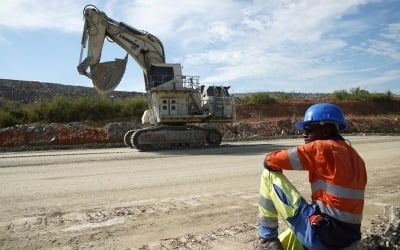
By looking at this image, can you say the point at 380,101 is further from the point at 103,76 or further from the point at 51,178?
the point at 51,178

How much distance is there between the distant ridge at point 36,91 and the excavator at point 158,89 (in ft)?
93.7

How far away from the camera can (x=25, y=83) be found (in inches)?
2061

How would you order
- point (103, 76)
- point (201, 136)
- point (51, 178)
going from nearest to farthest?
point (51, 178), point (103, 76), point (201, 136)

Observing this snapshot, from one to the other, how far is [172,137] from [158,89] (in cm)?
198

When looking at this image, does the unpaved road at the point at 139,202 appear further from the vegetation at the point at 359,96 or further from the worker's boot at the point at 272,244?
the vegetation at the point at 359,96

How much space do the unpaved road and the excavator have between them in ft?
16.5

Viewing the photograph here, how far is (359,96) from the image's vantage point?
48562 millimetres

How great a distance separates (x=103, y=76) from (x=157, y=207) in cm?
1107

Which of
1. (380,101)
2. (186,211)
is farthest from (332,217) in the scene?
(380,101)

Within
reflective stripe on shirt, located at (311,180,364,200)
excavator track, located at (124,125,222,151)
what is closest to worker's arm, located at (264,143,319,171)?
reflective stripe on shirt, located at (311,180,364,200)

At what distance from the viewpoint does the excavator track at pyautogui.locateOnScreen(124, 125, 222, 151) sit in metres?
17.5

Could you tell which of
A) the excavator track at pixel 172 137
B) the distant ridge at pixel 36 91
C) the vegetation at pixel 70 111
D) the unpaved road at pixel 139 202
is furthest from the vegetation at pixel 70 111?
the unpaved road at pixel 139 202

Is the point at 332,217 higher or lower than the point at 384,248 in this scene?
higher

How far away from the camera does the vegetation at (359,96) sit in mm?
48281
